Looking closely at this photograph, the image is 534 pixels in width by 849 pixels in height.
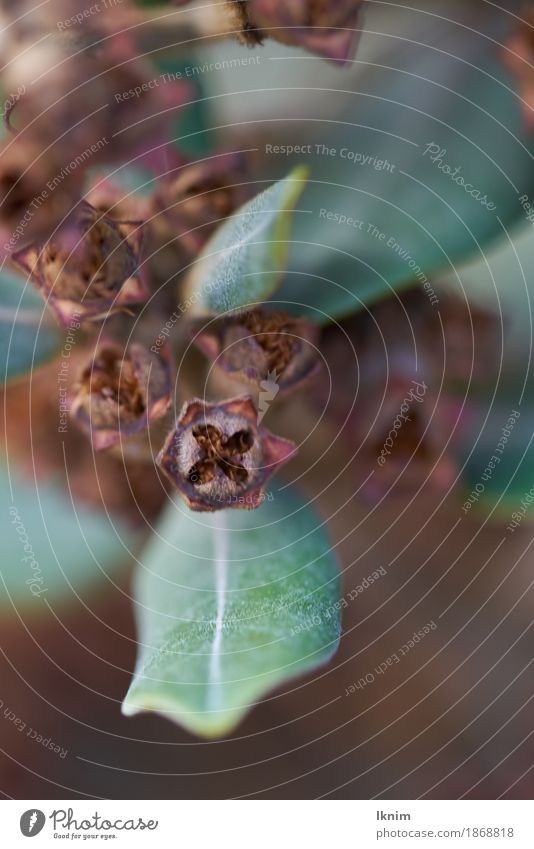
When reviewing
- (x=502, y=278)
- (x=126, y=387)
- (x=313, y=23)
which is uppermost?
(x=313, y=23)

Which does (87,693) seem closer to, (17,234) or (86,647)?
(86,647)

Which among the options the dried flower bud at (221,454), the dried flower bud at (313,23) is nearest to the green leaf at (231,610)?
the dried flower bud at (221,454)

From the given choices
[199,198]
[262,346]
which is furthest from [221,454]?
[199,198]

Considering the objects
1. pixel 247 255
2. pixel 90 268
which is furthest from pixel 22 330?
pixel 247 255

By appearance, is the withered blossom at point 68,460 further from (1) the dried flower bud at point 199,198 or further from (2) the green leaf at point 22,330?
(1) the dried flower bud at point 199,198

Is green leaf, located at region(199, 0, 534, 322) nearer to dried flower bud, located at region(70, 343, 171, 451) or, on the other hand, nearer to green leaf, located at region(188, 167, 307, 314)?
green leaf, located at region(188, 167, 307, 314)

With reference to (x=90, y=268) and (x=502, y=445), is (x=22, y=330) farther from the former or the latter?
(x=502, y=445)

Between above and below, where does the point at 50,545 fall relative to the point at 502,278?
below
